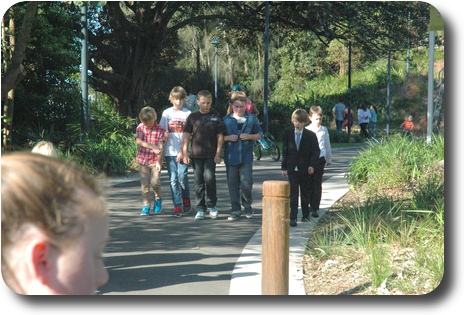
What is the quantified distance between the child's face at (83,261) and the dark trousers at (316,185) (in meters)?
6.50

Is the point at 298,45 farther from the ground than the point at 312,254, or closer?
farther from the ground

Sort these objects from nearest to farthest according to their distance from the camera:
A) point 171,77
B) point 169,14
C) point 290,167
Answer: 1. point 290,167
2. point 169,14
3. point 171,77

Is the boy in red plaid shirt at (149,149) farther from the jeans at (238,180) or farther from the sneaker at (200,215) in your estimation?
the jeans at (238,180)

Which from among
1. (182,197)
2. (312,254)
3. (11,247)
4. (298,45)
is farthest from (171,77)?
(11,247)

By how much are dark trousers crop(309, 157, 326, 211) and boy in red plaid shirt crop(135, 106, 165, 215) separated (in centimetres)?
173

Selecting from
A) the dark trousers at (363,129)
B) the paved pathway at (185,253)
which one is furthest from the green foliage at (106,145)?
the dark trousers at (363,129)

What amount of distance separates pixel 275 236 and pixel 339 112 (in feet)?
49.5

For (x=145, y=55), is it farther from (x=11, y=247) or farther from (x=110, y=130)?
(x=11, y=247)

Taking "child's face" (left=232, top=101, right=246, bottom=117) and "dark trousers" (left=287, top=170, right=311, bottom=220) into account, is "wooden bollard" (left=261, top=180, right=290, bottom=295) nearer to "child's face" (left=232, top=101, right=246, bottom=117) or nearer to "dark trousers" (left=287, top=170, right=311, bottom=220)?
"dark trousers" (left=287, top=170, right=311, bottom=220)

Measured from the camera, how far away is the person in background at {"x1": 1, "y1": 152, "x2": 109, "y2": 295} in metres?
0.93

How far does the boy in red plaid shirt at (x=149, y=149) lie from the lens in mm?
7602

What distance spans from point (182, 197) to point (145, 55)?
923 cm

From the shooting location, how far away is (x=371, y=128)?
14570 mm

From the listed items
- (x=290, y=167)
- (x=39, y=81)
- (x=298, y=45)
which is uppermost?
(x=298, y=45)
